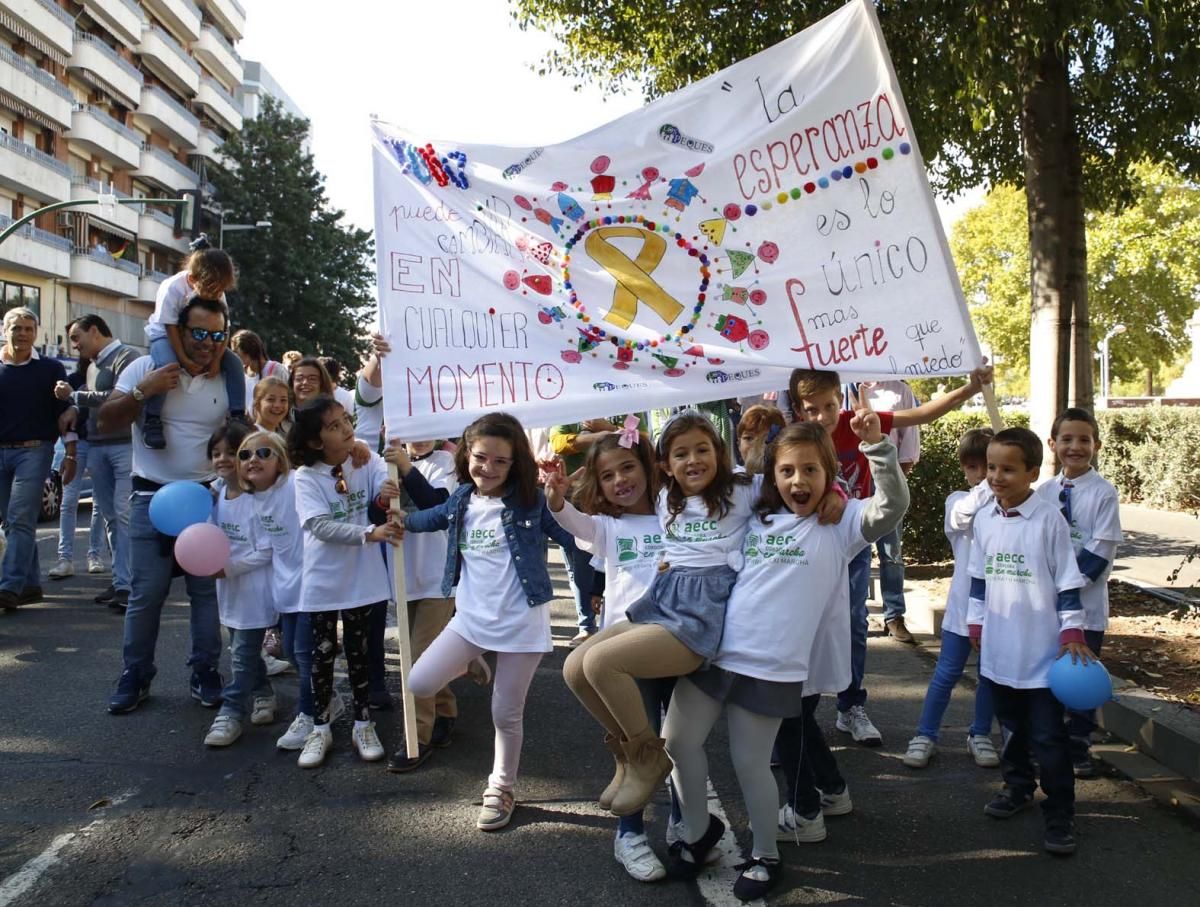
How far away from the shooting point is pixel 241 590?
505cm

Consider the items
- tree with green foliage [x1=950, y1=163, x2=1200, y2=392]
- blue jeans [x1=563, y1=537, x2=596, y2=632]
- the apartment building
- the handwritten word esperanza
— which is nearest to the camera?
the handwritten word esperanza

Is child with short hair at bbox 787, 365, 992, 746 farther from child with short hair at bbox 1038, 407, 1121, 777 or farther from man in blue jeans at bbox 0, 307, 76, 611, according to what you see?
man in blue jeans at bbox 0, 307, 76, 611

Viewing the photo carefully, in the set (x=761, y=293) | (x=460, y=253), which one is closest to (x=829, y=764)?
(x=761, y=293)

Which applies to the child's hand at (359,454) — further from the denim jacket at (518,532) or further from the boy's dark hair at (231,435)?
the boy's dark hair at (231,435)

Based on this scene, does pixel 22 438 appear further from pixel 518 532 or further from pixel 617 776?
pixel 617 776

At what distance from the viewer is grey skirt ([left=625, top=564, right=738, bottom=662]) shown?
3393mm

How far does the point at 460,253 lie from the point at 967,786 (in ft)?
10.2

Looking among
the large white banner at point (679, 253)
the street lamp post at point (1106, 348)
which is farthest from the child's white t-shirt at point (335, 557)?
the street lamp post at point (1106, 348)

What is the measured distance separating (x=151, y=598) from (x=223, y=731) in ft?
2.95

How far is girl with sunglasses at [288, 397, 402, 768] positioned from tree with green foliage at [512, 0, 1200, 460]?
4802 millimetres

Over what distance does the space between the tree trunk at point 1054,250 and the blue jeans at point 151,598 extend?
5705mm

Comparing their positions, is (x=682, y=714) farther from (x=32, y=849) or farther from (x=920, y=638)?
(x=920, y=638)

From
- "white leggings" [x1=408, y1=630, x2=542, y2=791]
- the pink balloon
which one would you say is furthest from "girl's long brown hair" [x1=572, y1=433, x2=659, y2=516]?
the pink balloon

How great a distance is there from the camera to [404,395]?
4.16 metres
